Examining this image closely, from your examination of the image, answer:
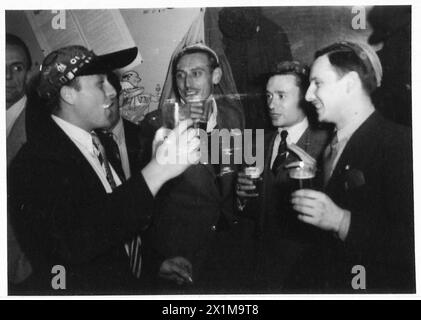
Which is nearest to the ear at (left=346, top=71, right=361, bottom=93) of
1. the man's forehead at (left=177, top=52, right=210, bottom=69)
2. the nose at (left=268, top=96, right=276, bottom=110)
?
the nose at (left=268, top=96, right=276, bottom=110)

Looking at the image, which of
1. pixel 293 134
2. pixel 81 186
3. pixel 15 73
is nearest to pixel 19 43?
pixel 15 73

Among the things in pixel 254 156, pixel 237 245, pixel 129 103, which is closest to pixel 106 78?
pixel 129 103

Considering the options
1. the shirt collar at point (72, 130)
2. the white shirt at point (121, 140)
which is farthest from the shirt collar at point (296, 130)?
the shirt collar at point (72, 130)

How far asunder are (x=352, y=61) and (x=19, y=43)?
50.0 inches

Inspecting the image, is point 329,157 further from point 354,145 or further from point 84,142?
point 84,142

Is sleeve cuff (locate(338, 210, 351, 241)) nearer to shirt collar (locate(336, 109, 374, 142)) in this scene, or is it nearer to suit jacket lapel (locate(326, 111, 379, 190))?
suit jacket lapel (locate(326, 111, 379, 190))

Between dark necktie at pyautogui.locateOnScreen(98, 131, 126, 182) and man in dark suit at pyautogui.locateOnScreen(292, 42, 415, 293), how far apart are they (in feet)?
2.27

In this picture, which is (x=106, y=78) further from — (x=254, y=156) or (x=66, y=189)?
(x=254, y=156)

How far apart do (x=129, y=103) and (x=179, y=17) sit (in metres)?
0.38

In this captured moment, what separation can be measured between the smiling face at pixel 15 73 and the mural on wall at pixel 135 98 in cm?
39

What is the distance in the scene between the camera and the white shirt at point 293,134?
2154 mm

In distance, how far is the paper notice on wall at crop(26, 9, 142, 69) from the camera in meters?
2.18

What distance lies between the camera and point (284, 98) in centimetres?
215
